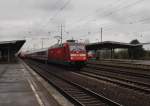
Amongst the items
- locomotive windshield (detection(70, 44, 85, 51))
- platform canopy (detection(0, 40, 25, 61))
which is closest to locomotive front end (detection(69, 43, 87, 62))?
locomotive windshield (detection(70, 44, 85, 51))

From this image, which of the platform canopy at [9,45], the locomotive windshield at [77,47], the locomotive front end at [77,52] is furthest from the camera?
the platform canopy at [9,45]

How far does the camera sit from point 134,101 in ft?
38.8

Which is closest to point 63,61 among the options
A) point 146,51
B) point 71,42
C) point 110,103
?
point 71,42

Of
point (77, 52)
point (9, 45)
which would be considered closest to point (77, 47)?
point (77, 52)

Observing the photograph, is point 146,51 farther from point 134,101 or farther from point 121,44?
point 134,101

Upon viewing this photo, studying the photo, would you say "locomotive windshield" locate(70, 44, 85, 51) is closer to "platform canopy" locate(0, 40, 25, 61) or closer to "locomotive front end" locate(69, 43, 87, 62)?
"locomotive front end" locate(69, 43, 87, 62)

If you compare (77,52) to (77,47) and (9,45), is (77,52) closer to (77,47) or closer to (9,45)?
(77,47)

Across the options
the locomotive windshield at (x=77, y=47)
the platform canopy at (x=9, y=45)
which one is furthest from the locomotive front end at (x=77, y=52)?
the platform canopy at (x=9, y=45)

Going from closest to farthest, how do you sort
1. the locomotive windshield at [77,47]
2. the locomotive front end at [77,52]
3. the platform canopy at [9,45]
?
the locomotive front end at [77,52] < the locomotive windshield at [77,47] < the platform canopy at [9,45]

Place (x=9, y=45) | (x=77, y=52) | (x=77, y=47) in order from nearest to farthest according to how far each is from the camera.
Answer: (x=77, y=52), (x=77, y=47), (x=9, y=45)

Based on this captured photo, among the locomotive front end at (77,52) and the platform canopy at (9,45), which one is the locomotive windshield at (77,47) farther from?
the platform canopy at (9,45)

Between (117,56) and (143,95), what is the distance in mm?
60262

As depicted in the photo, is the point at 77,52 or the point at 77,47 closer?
the point at 77,52

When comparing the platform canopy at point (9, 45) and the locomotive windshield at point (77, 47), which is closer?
the locomotive windshield at point (77, 47)
